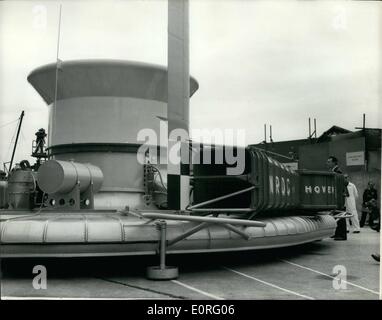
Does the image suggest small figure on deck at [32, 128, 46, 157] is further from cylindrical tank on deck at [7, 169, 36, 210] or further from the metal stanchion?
the metal stanchion

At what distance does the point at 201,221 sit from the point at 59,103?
6.28m

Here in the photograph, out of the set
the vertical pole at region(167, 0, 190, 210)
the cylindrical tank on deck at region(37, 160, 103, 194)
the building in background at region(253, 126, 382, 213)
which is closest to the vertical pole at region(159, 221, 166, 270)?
the vertical pole at region(167, 0, 190, 210)

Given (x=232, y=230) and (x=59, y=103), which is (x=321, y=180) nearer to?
(x=232, y=230)

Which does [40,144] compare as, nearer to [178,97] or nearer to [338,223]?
[178,97]

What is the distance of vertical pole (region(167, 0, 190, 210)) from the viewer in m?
7.52

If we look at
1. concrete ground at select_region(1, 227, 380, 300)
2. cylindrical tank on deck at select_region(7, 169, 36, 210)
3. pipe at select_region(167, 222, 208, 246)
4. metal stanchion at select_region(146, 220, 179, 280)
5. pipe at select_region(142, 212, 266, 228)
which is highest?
cylindrical tank on deck at select_region(7, 169, 36, 210)

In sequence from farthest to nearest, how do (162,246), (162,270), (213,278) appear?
(213,278) < (162,246) < (162,270)

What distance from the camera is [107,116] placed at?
35.5 ft

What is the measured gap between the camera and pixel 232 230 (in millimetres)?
6559

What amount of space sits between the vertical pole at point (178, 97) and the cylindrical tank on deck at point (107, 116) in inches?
128

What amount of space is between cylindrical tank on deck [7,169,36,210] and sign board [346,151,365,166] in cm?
1740

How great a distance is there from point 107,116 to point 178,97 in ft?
Answer: 11.9

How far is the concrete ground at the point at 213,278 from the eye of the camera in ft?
17.8

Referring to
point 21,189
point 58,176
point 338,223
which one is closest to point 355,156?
point 338,223
